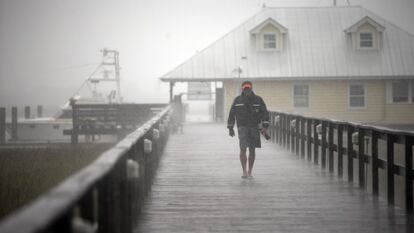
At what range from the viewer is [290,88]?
36.5 m

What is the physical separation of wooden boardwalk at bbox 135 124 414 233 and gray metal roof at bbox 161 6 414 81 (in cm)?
2062

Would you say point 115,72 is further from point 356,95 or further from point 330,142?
point 330,142

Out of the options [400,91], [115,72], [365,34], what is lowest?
[400,91]

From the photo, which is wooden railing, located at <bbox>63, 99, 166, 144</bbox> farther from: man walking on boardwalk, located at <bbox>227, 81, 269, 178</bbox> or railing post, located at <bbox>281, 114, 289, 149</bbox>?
man walking on boardwalk, located at <bbox>227, 81, 269, 178</bbox>

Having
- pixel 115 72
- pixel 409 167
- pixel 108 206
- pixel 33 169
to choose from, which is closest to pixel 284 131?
pixel 33 169

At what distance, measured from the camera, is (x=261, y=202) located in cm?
991

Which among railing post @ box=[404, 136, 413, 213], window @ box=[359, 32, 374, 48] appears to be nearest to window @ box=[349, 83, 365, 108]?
window @ box=[359, 32, 374, 48]

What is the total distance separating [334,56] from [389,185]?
28669mm

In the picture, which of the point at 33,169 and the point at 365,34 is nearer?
the point at 33,169

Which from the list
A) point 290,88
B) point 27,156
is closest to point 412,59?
point 290,88

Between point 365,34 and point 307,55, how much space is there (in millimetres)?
3485

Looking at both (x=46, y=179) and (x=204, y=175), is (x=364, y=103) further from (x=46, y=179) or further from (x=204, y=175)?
(x=204, y=175)

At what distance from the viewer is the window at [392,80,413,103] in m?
36.5

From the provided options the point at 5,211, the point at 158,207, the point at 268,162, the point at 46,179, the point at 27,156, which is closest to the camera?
the point at 158,207
